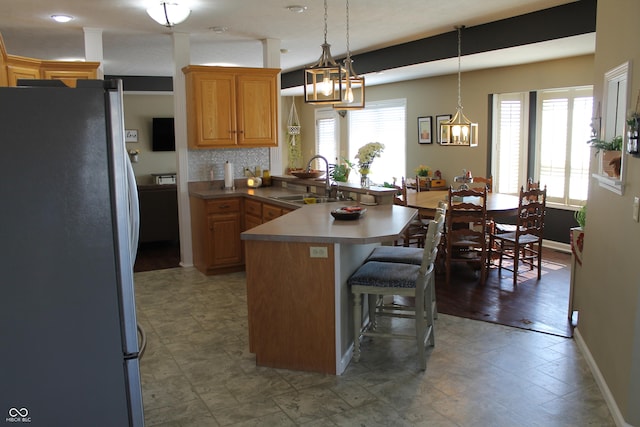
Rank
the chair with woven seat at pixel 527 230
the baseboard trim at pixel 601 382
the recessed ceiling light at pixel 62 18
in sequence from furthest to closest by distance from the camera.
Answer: the chair with woven seat at pixel 527 230, the recessed ceiling light at pixel 62 18, the baseboard trim at pixel 601 382

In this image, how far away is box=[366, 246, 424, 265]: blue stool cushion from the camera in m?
3.72

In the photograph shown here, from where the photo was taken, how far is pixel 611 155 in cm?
301

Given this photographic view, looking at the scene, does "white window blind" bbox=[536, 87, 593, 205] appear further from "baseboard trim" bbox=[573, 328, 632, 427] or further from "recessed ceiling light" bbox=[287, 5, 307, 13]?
"recessed ceiling light" bbox=[287, 5, 307, 13]

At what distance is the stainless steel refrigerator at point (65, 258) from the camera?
164 centimetres

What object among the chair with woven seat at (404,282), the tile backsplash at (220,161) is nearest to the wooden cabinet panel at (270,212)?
the tile backsplash at (220,161)

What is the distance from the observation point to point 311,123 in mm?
11656

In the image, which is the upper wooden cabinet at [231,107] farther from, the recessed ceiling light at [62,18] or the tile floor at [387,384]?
the tile floor at [387,384]

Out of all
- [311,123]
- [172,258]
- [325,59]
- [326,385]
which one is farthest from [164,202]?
[311,123]

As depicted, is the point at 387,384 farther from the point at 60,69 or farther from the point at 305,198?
the point at 60,69

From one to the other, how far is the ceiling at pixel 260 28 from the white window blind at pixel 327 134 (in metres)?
3.13

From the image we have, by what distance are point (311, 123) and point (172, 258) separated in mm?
5727

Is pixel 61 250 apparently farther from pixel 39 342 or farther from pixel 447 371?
pixel 447 371

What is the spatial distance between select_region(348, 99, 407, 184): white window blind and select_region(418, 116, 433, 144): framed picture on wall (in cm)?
47

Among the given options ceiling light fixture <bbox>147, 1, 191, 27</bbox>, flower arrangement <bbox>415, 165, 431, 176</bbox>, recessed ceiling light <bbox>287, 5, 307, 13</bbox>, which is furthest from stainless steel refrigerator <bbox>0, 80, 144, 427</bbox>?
flower arrangement <bbox>415, 165, 431, 176</bbox>
